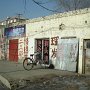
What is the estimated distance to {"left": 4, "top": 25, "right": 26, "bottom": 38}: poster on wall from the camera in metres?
27.4

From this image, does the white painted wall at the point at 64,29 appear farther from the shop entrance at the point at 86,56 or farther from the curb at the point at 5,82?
the curb at the point at 5,82

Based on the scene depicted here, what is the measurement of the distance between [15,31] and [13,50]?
204 cm

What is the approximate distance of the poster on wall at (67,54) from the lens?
19.3m

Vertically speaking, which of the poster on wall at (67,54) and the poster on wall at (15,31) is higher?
the poster on wall at (15,31)

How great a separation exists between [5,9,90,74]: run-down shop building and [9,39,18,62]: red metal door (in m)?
1.74

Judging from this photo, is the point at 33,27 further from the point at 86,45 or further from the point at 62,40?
the point at 86,45

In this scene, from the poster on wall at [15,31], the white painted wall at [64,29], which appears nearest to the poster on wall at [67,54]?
the white painted wall at [64,29]

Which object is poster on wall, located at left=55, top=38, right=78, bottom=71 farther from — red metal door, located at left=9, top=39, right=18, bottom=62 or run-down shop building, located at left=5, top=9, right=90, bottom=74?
red metal door, located at left=9, top=39, right=18, bottom=62

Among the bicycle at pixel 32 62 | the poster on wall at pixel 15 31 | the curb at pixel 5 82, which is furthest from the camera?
the poster on wall at pixel 15 31

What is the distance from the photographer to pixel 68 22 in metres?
20.1

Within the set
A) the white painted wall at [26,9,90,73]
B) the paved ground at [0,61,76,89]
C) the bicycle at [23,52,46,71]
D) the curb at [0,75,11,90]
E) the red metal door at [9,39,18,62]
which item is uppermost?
the white painted wall at [26,9,90,73]

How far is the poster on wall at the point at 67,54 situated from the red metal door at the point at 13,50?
8470 mm

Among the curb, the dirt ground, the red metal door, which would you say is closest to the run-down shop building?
the red metal door

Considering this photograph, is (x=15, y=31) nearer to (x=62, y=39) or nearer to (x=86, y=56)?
(x=62, y=39)
